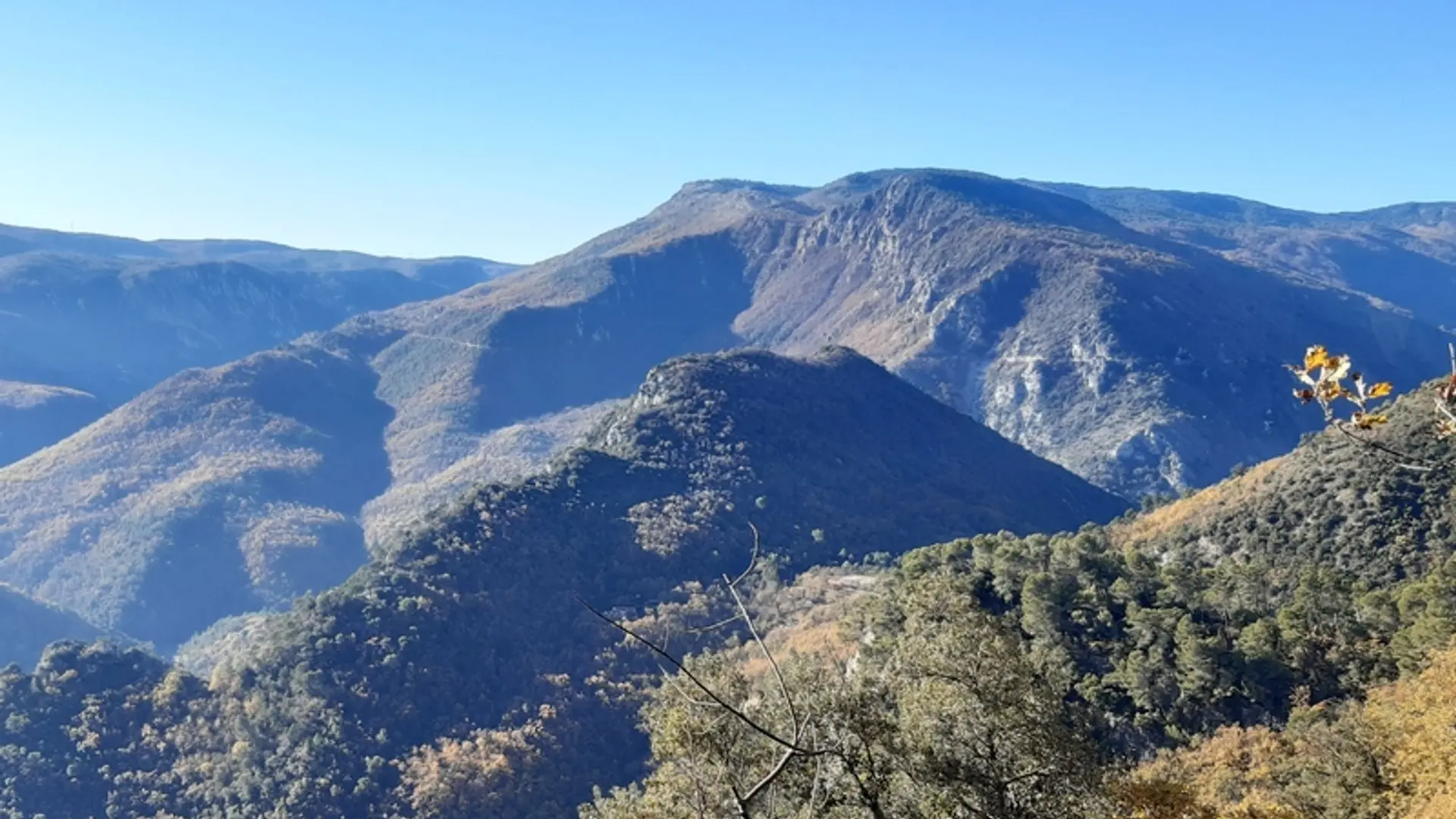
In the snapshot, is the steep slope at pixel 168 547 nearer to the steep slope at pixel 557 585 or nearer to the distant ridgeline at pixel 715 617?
the steep slope at pixel 557 585

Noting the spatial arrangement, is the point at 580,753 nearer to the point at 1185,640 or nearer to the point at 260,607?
the point at 1185,640

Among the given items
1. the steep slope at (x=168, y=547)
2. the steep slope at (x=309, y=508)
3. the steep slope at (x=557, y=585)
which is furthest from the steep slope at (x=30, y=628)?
the steep slope at (x=557, y=585)

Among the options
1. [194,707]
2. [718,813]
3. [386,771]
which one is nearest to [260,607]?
[194,707]

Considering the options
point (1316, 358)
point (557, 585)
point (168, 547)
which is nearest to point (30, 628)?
point (168, 547)

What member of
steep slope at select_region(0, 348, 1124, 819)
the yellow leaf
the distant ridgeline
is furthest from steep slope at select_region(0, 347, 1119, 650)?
the yellow leaf

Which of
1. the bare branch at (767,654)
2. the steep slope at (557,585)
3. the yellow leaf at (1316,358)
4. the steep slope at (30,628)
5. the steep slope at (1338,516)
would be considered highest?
the yellow leaf at (1316,358)

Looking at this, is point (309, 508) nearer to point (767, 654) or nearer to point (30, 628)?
point (30, 628)
